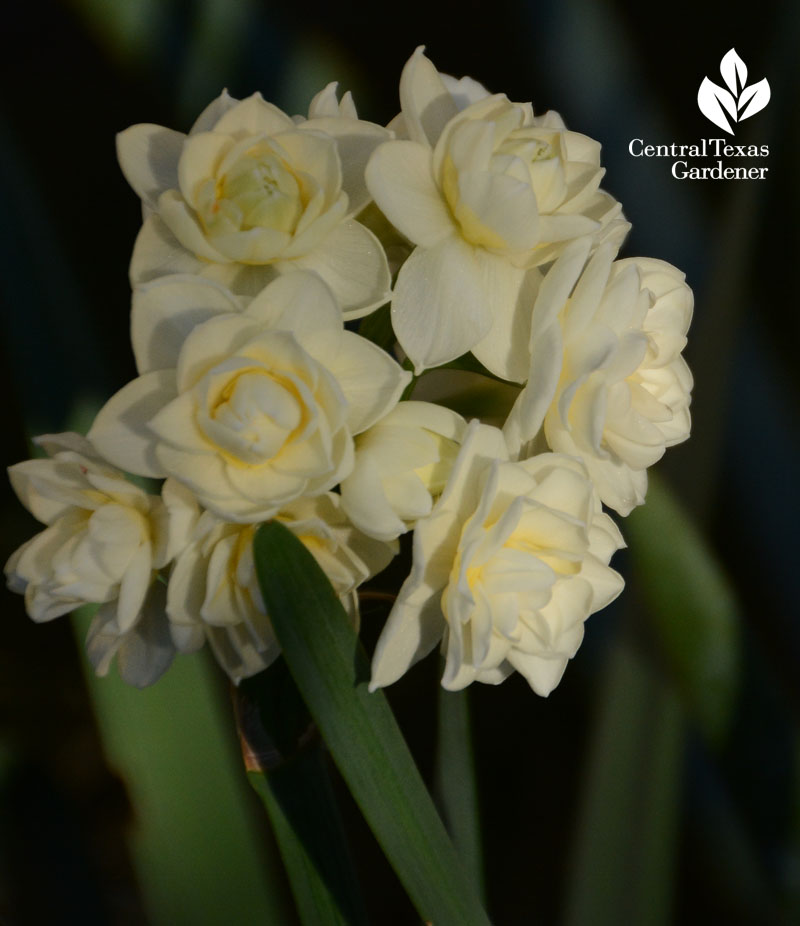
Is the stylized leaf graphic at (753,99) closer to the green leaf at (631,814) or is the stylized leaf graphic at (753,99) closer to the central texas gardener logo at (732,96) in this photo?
the central texas gardener logo at (732,96)

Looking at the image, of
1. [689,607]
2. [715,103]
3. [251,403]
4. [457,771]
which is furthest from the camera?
[715,103]

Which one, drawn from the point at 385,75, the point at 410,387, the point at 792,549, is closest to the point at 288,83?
the point at 385,75

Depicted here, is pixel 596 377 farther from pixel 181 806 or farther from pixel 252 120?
pixel 181 806

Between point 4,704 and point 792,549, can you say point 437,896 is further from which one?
point 4,704

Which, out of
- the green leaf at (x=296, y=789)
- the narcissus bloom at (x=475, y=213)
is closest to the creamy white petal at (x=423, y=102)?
the narcissus bloom at (x=475, y=213)

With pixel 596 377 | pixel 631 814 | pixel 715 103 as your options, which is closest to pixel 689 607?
pixel 631 814

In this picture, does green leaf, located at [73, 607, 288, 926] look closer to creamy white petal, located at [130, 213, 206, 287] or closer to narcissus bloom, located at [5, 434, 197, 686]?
narcissus bloom, located at [5, 434, 197, 686]

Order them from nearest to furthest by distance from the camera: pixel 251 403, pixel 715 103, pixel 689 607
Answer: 1. pixel 251 403
2. pixel 689 607
3. pixel 715 103
